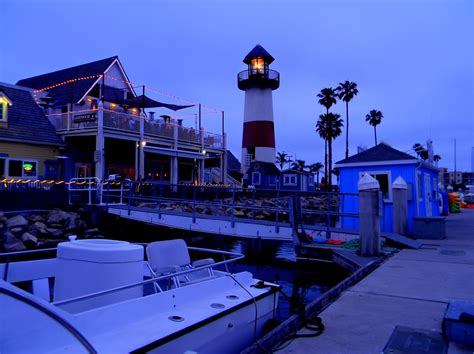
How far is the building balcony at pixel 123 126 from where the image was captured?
21.9 m

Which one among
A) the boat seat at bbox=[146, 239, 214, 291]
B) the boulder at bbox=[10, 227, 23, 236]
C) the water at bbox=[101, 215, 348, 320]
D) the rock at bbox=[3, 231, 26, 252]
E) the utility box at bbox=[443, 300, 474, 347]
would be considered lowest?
the water at bbox=[101, 215, 348, 320]

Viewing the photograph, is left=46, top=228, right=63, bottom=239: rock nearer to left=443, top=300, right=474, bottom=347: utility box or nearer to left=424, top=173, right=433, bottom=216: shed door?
left=443, top=300, right=474, bottom=347: utility box

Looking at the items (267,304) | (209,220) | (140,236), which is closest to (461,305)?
(267,304)

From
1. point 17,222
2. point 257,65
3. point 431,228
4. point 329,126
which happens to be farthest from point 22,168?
point 329,126

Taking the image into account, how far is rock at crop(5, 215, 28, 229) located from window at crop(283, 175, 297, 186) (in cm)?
3398

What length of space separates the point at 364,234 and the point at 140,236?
1096 centimetres

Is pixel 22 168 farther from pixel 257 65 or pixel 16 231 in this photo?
pixel 257 65

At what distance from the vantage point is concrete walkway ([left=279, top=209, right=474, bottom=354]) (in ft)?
13.2

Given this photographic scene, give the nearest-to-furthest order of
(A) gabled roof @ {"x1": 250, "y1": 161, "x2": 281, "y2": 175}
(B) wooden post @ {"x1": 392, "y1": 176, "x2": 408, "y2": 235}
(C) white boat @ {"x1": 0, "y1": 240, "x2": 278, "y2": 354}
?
(C) white boat @ {"x1": 0, "y1": 240, "x2": 278, "y2": 354} < (B) wooden post @ {"x1": 392, "y1": 176, "x2": 408, "y2": 235} < (A) gabled roof @ {"x1": 250, "y1": 161, "x2": 281, "y2": 175}

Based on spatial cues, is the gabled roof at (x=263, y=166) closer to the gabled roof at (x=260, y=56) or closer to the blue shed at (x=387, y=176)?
the gabled roof at (x=260, y=56)

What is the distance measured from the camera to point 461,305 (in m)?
4.05

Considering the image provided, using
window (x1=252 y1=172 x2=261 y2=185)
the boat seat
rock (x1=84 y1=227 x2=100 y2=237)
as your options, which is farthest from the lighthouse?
the boat seat

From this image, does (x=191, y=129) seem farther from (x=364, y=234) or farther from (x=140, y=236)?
(x=364, y=234)

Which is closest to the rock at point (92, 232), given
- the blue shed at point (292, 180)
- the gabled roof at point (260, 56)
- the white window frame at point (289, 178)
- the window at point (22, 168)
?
the window at point (22, 168)
